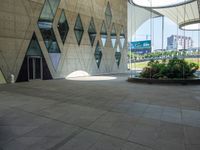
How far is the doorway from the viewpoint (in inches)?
633

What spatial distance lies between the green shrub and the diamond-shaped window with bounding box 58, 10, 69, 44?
900 cm

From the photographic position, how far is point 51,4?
17281mm

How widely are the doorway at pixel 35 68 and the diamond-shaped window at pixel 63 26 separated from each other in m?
3.47

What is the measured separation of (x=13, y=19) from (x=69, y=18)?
6068 millimetres

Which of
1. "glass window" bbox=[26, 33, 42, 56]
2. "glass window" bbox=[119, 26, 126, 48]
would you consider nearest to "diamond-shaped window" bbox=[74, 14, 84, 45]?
"glass window" bbox=[26, 33, 42, 56]

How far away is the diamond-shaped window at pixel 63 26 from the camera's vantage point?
18.2 m

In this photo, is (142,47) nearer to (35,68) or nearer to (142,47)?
(142,47)

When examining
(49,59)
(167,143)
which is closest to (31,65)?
(49,59)

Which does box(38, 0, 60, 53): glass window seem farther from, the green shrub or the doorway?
the green shrub

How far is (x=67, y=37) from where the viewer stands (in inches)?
749

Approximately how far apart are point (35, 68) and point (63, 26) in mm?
5192

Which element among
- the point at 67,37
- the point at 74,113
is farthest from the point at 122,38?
the point at 74,113

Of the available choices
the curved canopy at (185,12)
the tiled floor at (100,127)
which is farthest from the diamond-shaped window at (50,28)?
the curved canopy at (185,12)

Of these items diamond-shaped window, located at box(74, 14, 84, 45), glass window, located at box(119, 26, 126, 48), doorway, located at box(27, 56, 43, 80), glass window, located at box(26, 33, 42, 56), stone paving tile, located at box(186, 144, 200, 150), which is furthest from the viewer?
glass window, located at box(119, 26, 126, 48)
